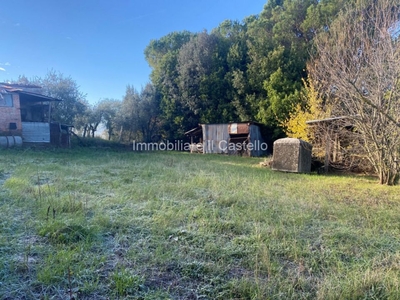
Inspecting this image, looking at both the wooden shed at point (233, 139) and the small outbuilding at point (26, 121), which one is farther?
the wooden shed at point (233, 139)

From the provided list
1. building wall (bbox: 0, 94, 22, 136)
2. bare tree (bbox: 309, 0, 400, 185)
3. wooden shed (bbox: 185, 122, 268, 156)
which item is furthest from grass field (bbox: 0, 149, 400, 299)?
wooden shed (bbox: 185, 122, 268, 156)

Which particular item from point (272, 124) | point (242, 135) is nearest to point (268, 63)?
point (272, 124)

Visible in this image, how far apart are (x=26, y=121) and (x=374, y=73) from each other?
18.3 m

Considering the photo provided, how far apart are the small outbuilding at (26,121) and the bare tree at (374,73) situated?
50.2ft

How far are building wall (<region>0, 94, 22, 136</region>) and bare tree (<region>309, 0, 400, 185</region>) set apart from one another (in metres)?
15.8

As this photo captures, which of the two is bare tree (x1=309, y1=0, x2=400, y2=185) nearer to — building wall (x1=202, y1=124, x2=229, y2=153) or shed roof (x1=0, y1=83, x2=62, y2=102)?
building wall (x1=202, y1=124, x2=229, y2=153)

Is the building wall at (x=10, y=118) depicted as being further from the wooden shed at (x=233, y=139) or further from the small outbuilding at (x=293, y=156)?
the small outbuilding at (x=293, y=156)

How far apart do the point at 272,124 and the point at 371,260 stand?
49.2 ft

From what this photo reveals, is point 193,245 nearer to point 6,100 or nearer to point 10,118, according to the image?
point 10,118

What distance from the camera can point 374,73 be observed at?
625 centimetres

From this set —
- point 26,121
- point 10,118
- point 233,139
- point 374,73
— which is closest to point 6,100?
point 10,118

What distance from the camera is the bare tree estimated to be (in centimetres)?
581

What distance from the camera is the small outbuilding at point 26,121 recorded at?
13.4 meters

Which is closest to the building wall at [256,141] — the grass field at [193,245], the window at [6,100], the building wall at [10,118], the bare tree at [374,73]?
the bare tree at [374,73]
